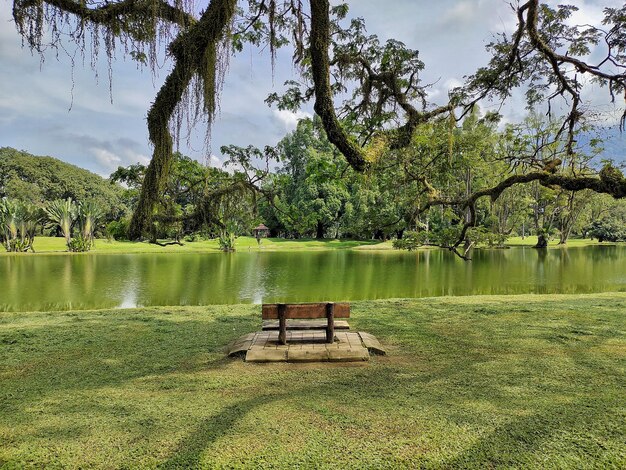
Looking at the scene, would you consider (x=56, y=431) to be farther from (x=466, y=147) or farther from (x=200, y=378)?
(x=466, y=147)

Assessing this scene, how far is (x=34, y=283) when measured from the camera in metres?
14.9

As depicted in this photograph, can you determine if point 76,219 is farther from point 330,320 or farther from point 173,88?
point 173,88

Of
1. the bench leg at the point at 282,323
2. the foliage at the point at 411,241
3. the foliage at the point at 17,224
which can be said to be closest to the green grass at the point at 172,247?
the foliage at the point at 17,224

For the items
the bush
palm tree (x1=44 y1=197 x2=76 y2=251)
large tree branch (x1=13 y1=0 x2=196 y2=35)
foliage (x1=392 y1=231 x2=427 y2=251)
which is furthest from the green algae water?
palm tree (x1=44 y1=197 x2=76 y2=251)

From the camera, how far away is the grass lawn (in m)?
2.85

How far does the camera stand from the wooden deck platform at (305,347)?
5.00m

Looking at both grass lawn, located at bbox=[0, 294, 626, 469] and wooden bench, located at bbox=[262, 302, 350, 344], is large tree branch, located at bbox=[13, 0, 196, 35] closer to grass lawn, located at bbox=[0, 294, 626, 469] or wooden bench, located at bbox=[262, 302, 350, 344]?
grass lawn, located at bbox=[0, 294, 626, 469]

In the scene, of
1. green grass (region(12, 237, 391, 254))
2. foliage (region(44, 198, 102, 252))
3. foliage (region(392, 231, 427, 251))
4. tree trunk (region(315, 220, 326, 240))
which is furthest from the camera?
tree trunk (region(315, 220, 326, 240))

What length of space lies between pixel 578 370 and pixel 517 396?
1353 mm

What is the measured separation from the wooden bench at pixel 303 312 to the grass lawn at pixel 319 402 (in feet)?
2.20

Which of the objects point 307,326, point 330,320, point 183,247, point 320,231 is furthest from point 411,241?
point 320,231

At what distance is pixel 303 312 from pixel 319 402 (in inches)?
67.2

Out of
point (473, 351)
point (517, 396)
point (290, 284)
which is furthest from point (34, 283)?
point (517, 396)

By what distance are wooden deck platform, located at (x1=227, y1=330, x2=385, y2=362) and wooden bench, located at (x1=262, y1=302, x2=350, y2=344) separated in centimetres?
18
